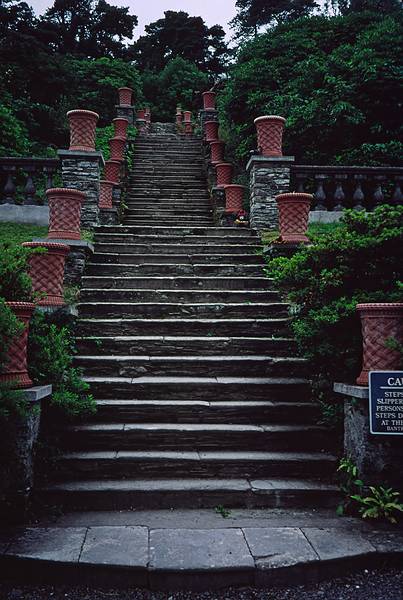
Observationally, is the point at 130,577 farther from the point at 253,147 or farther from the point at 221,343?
the point at 253,147

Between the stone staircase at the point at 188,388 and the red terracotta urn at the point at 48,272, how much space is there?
0.54 m

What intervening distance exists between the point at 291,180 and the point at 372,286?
4.23 metres

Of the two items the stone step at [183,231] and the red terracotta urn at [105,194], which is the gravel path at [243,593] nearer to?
the stone step at [183,231]

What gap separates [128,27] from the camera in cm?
2805

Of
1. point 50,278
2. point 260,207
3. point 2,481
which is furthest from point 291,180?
point 2,481

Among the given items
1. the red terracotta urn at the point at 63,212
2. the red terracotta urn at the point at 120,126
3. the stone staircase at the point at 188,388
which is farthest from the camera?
the red terracotta urn at the point at 120,126

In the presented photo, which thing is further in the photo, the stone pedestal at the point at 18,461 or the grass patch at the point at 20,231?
the grass patch at the point at 20,231

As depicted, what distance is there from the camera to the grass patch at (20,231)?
6859 mm

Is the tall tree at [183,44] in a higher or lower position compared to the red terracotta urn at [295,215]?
higher

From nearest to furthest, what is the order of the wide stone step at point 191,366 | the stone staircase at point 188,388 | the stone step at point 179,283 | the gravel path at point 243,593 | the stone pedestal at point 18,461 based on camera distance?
the gravel path at point 243,593 < the stone pedestal at point 18,461 < the stone staircase at point 188,388 < the wide stone step at point 191,366 < the stone step at point 179,283

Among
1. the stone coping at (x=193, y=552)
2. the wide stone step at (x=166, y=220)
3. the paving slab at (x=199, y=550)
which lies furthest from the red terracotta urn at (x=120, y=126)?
the paving slab at (x=199, y=550)

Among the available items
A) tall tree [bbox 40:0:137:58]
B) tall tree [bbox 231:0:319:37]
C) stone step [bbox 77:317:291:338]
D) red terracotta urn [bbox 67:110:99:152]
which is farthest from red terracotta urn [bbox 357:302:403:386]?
tall tree [bbox 40:0:137:58]

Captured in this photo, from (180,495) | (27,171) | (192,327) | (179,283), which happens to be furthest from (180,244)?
(180,495)

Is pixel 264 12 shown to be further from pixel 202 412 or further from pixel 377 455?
pixel 377 455
